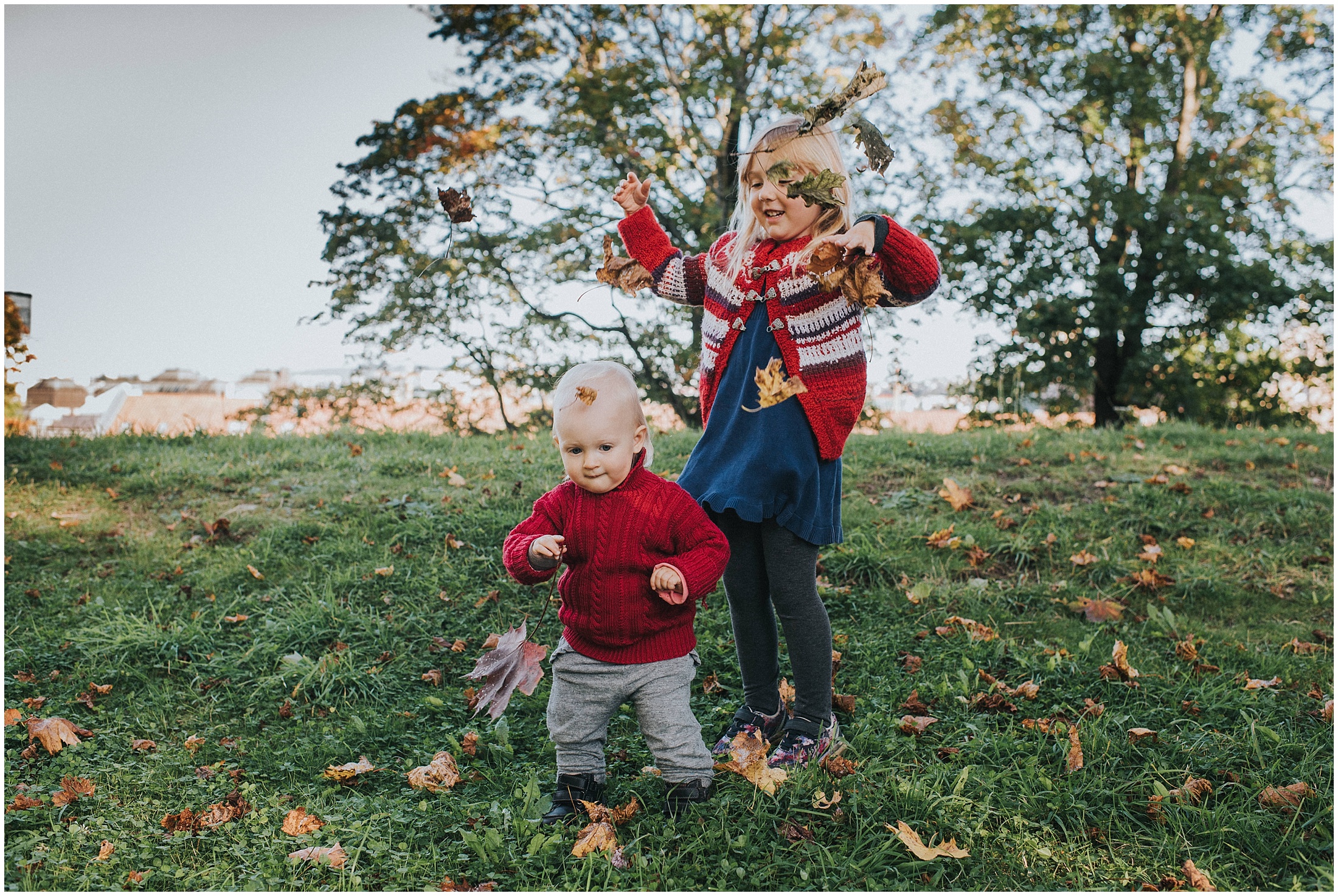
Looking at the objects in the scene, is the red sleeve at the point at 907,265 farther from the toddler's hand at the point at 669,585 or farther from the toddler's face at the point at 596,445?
the toddler's hand at the point at 669,585

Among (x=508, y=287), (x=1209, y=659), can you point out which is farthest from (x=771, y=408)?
(x=508, y=287)

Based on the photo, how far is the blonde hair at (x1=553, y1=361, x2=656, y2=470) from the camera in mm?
2148

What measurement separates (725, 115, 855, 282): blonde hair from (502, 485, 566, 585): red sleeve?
2.66ft

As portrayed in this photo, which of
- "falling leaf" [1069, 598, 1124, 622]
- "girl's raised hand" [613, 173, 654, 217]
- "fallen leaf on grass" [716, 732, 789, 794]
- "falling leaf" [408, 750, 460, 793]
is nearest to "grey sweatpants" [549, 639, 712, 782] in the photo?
"fallen leaf on grass" [716, 732, 789, 794]

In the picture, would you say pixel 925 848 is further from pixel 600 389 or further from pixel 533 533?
pixel 600 389

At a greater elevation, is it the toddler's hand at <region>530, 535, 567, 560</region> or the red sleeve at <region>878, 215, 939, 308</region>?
the red sleeve at <region>878, 215, 939, 308</region>

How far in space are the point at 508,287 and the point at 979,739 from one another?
7192 mm

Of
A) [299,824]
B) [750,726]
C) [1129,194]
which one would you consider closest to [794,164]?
[750,726]

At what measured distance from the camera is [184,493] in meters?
4.98

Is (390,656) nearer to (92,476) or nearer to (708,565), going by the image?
(708,565)

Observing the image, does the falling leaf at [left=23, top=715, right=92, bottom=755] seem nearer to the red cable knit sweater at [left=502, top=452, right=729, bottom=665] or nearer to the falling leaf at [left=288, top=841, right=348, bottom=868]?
the falling leaf at [left=288, top=841, right=348, bottom=868]

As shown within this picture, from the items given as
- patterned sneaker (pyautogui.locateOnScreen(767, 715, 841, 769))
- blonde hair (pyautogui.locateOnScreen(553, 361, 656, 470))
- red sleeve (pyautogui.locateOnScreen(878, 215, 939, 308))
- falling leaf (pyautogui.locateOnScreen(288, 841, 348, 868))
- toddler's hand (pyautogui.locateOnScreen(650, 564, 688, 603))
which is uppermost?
red sleeve (pyautogui.locateOnScreen(878, 215, 939, 308))

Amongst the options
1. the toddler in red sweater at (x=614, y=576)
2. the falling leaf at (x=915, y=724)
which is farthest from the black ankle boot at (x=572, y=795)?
the falling leaf at (x=915, y=724)

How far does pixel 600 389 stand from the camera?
7.08 feet
